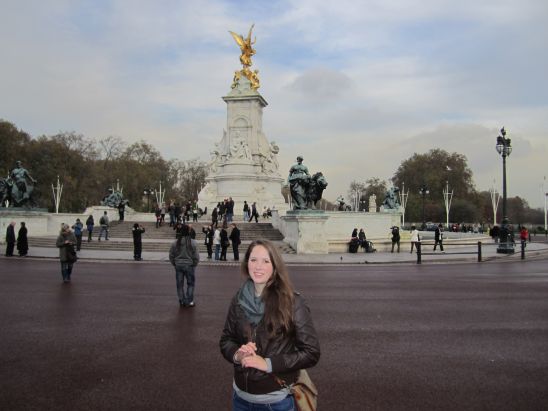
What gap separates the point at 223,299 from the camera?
11.7 m

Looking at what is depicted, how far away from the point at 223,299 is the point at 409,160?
100821mm

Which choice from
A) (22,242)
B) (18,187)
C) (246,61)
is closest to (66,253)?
(22,242)

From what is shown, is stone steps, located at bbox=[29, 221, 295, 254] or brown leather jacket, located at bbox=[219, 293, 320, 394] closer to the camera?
brown leather jacket, located at bbox=[219, 293, 320, 394]

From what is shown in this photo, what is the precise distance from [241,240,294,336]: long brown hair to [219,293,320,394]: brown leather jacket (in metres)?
0.04

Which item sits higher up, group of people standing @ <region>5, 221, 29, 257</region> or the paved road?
group of people standing @ <region>5, 221, 29, 257</region>

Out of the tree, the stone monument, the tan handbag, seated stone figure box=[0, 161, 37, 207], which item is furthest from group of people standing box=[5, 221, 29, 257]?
the tree

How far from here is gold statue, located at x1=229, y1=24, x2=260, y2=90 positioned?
5544cm

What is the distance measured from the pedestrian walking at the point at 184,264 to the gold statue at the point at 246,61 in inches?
1809

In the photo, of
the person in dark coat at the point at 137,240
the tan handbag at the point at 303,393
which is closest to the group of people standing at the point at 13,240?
the person in dark coat at the point at 137,240

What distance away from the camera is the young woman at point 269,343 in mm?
3158

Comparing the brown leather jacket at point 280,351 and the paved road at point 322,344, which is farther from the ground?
the brown leather jacket at point 280,351

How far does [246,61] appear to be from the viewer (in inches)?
2231

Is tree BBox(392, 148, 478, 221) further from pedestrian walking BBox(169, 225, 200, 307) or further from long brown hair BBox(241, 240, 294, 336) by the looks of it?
long brown hair BBox(241, 240, 294, 336)

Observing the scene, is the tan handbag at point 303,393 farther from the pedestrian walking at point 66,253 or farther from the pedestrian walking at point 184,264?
the pedestrian walking at point 66,253
